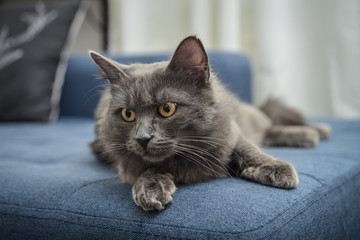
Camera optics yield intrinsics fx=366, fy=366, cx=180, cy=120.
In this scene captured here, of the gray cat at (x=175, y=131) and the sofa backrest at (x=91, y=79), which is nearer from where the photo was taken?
the gray cat at (x=175, y=131)

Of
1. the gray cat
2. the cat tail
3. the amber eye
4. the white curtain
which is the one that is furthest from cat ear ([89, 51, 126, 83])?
the white curtain

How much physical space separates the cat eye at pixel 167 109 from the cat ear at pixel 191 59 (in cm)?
12

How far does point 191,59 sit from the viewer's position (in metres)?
1.06

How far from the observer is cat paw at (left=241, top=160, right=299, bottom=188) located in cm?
99

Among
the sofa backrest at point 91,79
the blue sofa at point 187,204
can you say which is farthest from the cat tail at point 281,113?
the blue sofa at point 187,204

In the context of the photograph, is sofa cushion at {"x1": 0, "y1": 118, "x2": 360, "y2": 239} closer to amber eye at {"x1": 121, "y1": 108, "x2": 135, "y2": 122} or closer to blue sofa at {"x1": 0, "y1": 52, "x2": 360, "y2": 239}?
blue sofa at {"x1": 0, "y1": 52, "x2": 360, "y2": 239}

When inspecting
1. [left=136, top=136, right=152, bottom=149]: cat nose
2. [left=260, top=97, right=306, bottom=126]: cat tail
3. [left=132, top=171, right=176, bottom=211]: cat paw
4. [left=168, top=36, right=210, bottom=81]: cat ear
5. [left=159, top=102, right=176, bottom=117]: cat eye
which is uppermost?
[left=168, top=36, right=210, bottom=81]: cat ear

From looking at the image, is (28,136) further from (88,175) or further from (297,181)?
(297,181)

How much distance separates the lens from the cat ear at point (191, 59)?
3.38 ft

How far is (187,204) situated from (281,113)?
1.21 metres

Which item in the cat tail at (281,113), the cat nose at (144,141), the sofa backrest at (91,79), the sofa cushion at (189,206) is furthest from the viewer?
the sofa backrest at (91,79)

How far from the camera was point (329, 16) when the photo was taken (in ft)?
7.33

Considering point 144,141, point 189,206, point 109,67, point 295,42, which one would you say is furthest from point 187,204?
point 295,42

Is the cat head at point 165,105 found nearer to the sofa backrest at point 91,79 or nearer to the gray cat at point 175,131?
the gray cat at point 175,131
